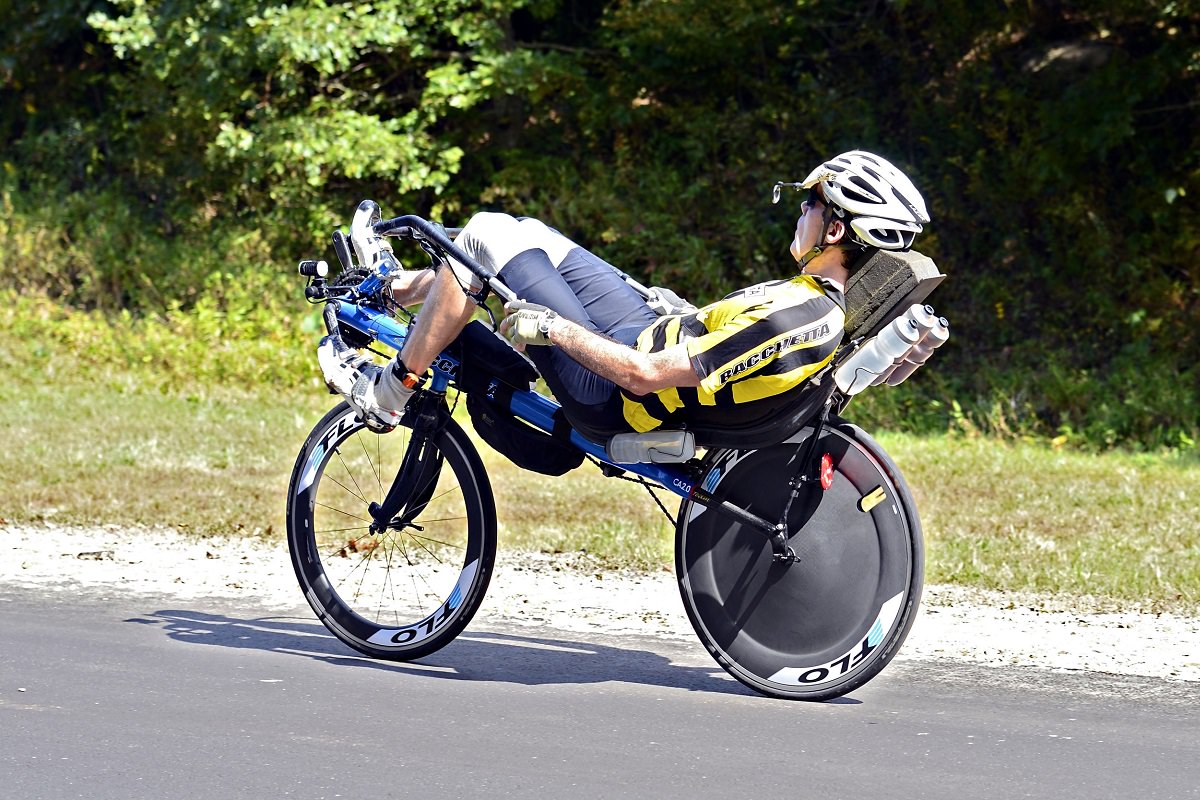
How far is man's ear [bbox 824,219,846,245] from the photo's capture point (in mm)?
5184

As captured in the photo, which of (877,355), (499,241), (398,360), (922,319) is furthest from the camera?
(398,360)

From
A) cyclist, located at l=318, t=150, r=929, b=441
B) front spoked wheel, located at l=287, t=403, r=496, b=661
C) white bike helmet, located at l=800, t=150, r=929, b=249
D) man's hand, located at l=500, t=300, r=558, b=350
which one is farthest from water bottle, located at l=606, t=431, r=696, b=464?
white bike helmet, located at l=800, t=150, r=929, b=249

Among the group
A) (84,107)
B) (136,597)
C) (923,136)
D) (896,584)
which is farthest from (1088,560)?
(84,107)

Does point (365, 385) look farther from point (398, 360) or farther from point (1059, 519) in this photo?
point (1059, 519)

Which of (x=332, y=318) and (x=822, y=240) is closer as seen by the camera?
(x=822, y=240)

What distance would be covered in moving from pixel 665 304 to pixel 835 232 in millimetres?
774

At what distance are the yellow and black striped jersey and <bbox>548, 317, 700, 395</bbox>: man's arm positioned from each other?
0.05 m

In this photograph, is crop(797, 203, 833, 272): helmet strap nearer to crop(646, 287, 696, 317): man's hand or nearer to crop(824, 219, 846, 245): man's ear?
crop(824, 219, 846, 245): man's ear

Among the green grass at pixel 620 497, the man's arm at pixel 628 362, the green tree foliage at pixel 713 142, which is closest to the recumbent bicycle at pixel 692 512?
the man's arm at pixel 628 362

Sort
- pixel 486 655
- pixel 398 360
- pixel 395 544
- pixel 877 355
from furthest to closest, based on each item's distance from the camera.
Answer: pixel 395 544 < pixel 486 655 < pixel 398 360 < pixel 877 355

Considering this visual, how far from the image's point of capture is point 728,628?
18.0 ft

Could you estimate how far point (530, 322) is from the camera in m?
5.20

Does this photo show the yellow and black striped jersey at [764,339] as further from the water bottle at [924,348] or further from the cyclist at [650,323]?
the water bottle at [924,348]

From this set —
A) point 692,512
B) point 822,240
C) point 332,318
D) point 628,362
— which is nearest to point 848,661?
point 692,512
